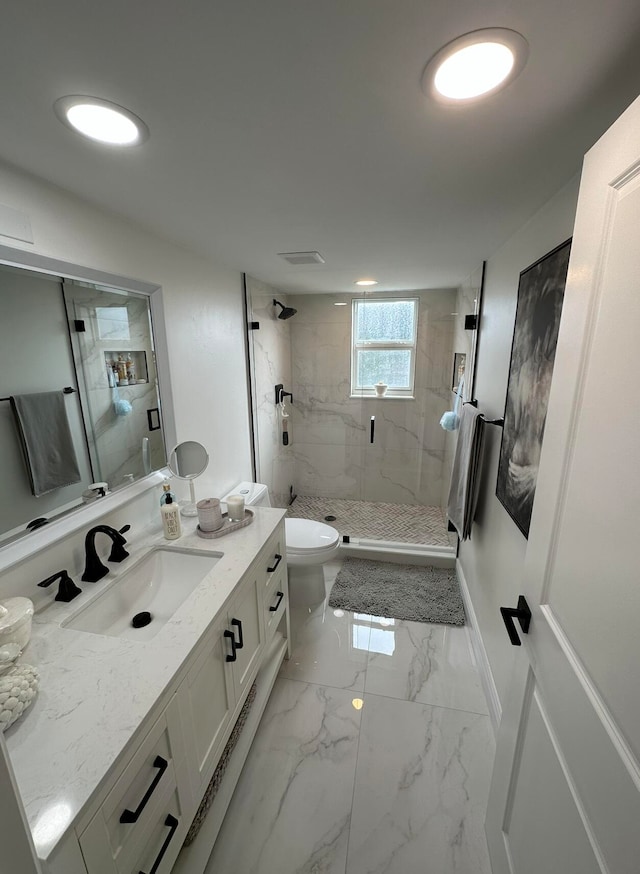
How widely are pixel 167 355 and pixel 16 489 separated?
2.70ft

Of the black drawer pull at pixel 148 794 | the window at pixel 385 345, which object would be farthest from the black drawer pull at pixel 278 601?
the window at pixel 385 345

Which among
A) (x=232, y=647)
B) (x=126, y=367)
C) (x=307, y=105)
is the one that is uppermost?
(x=307, y=105)

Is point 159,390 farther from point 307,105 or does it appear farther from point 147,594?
point 307,105

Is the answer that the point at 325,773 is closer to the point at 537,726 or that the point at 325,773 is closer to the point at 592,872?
the point at 537,726

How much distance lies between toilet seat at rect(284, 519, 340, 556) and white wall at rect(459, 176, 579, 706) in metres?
0.88

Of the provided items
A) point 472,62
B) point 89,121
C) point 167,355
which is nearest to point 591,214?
point 472,62

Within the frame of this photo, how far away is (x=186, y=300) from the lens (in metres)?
1.79

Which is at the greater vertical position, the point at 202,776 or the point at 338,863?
the point at 202,776

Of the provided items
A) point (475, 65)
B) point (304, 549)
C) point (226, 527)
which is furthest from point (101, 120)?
point (304, 549)

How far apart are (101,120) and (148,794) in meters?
1.52

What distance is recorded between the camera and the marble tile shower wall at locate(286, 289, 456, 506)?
3172 mm

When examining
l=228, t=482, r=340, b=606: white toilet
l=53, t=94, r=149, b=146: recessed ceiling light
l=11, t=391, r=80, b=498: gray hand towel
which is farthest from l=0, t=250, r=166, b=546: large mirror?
l=228, t=482, r=340, b=606: white toilet

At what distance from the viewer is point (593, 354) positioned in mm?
688

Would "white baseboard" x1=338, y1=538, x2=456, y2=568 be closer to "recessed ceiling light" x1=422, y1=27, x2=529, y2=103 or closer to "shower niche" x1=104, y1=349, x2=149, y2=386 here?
"shower niche" x1=104, y1=349, x2=149, y2=386
